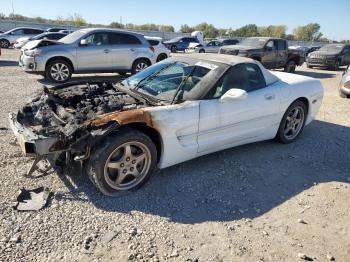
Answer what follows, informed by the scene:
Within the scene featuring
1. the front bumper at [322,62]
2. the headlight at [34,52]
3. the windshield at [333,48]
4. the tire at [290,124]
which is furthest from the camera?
the windshield at [333,48]

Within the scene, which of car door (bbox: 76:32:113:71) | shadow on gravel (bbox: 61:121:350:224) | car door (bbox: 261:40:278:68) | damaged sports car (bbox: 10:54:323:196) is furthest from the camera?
car door (bbox: 261:40:278:68)

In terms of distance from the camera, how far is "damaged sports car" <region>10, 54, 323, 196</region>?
11.2 ft

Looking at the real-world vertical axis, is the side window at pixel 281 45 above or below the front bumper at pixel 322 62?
above

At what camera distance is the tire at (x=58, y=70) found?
9.97 meters

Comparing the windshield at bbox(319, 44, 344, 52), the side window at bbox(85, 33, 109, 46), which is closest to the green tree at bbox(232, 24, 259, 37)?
the windshield at bbox(319, 44, 344, 52)

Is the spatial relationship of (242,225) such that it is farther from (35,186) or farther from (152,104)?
(35,186)

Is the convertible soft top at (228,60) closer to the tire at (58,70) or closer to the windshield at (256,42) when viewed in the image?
the tire at (58,70)

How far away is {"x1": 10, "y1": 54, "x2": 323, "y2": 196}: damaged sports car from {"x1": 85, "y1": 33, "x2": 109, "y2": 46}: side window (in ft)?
20.1

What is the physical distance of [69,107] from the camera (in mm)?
4141

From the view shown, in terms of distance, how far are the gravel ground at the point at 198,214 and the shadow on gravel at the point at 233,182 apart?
0.01m

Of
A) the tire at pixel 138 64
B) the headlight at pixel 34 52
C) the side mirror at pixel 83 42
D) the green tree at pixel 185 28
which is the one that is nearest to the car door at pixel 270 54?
the tire at pixel 138 64

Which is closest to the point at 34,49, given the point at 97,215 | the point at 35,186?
the point at 35,186

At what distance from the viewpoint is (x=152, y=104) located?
3.94m

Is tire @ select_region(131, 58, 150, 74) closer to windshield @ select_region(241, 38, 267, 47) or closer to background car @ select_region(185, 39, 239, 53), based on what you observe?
windshield @ select_region(241, 38, 267, 47)
